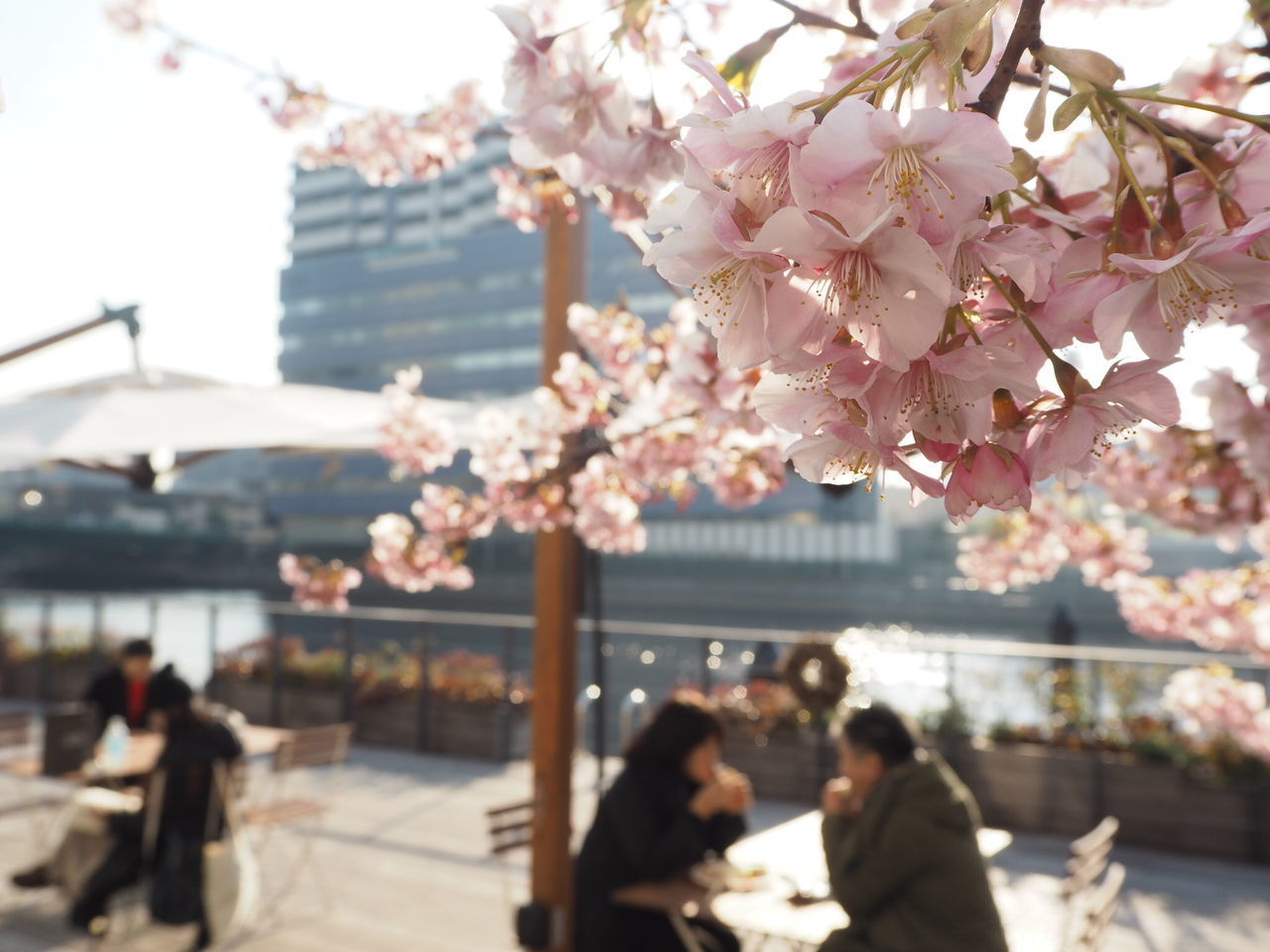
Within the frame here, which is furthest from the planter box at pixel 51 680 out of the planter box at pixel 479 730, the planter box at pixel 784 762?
the planter box at pixel 784 762

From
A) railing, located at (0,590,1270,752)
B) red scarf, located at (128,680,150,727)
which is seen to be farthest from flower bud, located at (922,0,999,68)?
red scarf, located at (128,680,150,727)

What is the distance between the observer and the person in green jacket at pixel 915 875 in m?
2.50

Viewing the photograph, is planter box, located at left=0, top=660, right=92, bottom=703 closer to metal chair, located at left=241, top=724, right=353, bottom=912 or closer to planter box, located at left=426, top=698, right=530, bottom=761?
planter box, located at left=426, top=698, right=530, bottom=761

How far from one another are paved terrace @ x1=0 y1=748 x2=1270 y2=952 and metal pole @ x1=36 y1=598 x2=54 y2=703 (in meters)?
3.23

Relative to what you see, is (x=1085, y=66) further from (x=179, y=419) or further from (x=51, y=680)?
(x=51, y=680)

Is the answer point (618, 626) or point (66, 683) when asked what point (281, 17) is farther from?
point (66, 683)

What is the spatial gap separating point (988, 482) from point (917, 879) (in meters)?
2.25

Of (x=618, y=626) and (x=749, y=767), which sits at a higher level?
(x=618, y=626)

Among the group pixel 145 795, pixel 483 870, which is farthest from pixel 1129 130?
pixel 483 870

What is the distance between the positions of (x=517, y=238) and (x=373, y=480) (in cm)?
1393

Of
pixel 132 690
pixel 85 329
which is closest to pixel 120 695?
pixel 132 690

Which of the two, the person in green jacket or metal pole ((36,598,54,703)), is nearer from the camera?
the person in green jacket

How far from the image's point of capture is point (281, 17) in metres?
2.46

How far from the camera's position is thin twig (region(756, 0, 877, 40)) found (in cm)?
86
